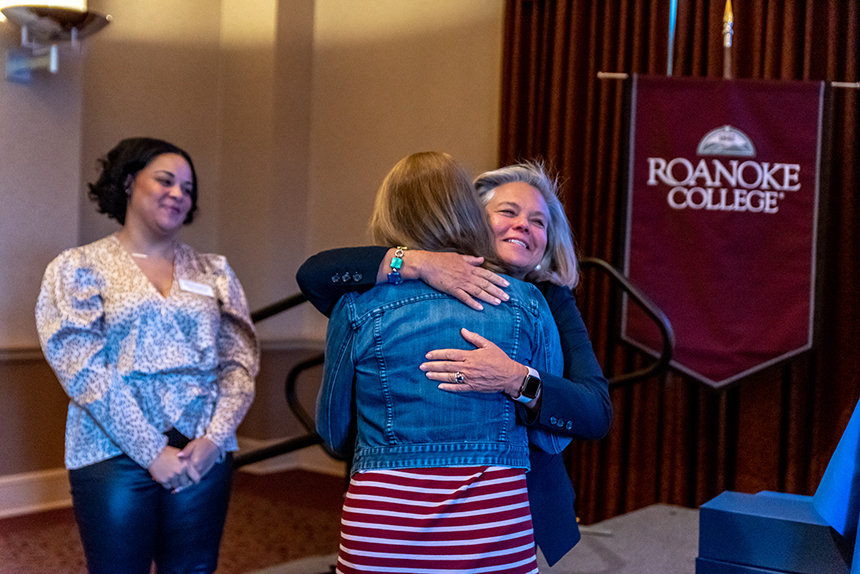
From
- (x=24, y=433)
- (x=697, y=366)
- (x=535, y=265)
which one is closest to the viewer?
(x=535, y=265)

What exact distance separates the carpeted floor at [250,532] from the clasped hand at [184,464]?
1.14 meters

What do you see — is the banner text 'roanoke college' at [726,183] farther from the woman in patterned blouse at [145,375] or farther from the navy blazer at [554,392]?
the woman in patterned blouse at [145,375]

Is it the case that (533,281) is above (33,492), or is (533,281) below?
above

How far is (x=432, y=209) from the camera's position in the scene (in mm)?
1348

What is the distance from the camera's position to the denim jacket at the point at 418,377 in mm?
1257

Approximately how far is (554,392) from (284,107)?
12.6ft

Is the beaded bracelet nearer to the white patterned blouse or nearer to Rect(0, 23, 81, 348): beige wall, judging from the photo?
the white patterned blouse

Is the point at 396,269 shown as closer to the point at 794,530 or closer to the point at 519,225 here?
the point at 519,225

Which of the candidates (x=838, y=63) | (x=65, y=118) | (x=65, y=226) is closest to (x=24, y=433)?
(x=65, y=226)

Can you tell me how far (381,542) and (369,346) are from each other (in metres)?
0.31

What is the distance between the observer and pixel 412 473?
4.10ft

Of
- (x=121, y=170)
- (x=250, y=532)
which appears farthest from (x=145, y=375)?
(x=250, y=532)

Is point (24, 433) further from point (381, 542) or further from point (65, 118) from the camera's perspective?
point (381, 542)

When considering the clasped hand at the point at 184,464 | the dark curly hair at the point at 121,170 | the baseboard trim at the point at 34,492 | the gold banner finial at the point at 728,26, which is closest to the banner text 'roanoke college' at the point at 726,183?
the gold banner finial at the point at 728,26
